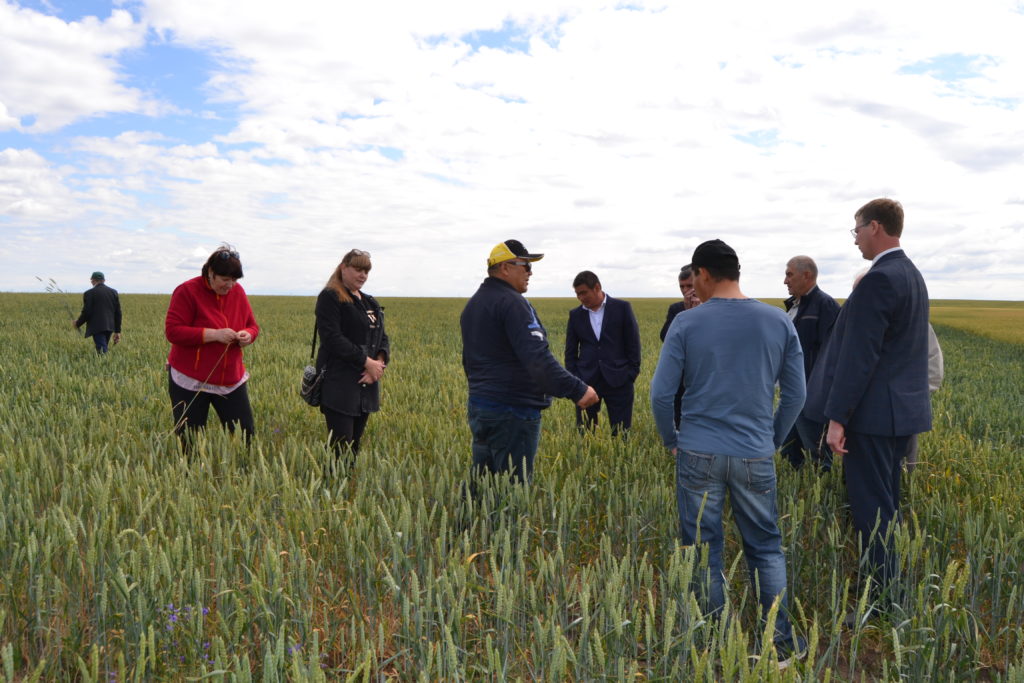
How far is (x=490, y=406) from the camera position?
402 cm

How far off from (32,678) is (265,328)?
77.2ft

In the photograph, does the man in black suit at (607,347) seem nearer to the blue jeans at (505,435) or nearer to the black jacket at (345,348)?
the black jacket at (345,348)

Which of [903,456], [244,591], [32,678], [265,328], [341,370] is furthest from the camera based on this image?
[265,328]

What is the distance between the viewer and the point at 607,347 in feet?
21.2

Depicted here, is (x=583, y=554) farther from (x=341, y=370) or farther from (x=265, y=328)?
(x=265, y=328)

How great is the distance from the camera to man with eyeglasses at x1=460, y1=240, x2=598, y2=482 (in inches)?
149

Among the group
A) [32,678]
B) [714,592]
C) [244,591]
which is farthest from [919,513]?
[32,678]

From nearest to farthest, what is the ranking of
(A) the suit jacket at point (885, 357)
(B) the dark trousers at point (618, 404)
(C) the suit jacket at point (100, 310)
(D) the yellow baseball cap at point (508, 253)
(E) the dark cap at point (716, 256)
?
1. (E) the dark cap at point (716, 256)
2. (A) the suit jacket at point (885, 357)
3. (D) the yellow baseball cap at point (508, 253)
4. (B) the dark trousers at point (618, 404)
5. (C) the suit jacket at point (100, 310)

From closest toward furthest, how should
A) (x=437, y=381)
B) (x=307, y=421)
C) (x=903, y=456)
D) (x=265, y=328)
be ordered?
(x=903, y=456), (x=307, y=421), (x=437, y=381), (x=265, y=328)

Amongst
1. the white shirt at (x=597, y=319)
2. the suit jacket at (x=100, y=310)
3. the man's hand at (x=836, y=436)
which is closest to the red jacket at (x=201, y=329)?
the white shirt at (x=597, y=319)

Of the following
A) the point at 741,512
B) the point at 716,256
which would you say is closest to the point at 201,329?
the point at 716,256

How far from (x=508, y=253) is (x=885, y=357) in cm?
207

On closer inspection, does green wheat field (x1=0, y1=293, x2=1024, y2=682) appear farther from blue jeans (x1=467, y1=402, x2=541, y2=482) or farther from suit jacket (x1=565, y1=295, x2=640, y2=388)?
suit jacket (x1=565, y1=295, x2=640, y2=388)

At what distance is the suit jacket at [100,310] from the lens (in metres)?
12.4
